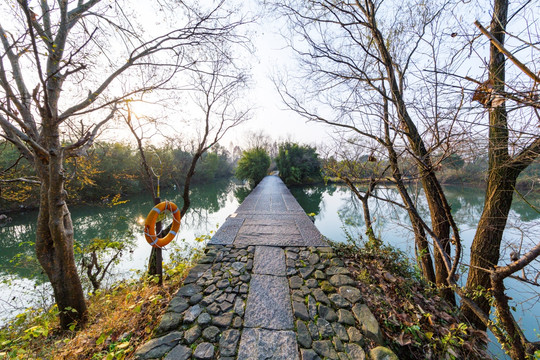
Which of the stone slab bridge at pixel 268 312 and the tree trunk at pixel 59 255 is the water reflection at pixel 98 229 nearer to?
the tree trunk at pixel 59 255

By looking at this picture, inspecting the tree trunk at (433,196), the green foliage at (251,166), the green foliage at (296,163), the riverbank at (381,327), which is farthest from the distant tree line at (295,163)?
the riverbank at (381,327)

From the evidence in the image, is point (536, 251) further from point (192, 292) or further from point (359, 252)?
point (192, 292)

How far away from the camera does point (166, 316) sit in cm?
161

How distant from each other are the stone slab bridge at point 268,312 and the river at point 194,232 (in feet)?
3.57

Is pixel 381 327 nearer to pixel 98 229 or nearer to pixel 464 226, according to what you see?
pixel 464 226

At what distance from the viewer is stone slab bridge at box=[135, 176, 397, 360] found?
1.35 meters

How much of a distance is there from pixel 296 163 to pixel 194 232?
1299 cm

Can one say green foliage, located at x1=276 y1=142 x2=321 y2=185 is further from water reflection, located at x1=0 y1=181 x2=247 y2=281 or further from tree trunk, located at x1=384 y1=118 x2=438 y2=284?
tree trunk, located at x1=384 y1=118 x2=438 y2=284

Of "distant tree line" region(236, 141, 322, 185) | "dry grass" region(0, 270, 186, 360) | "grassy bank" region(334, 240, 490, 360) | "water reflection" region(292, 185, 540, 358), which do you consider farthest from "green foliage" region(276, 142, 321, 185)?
"dry grass" region(0, 270, 186, 360)

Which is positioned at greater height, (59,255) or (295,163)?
(295,163)

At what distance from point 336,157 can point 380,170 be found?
2.49ft

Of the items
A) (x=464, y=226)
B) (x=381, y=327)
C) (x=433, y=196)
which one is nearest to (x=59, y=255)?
(x=381, y=327)

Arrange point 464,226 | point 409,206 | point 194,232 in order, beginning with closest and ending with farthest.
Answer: point 409,206 < point 464,226 < point 194,232

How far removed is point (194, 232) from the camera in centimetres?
705
